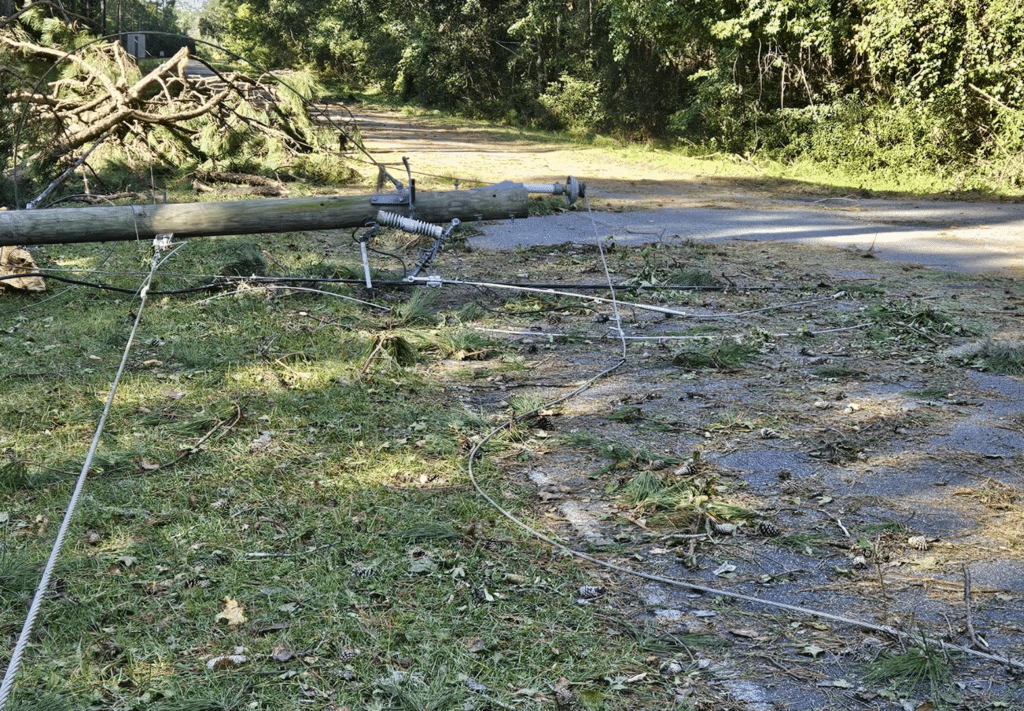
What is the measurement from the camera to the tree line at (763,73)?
47.2 ft

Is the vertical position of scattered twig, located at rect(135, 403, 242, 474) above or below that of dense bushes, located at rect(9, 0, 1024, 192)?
below

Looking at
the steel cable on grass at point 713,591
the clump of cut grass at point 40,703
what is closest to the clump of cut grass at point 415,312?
the steel cable on grass at point 713,591

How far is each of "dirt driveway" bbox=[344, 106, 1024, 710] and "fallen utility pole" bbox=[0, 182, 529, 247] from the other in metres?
0.73

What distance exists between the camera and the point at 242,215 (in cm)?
720

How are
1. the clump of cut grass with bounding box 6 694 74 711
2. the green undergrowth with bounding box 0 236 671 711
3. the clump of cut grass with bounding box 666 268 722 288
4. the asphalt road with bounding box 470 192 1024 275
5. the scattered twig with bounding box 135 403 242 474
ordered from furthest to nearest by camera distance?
the asphalt road with bounding box 470 192 1024 275
the clump of cut grass with bounding box 666 268 722 288
the scattered twig with bounding box 135 403 242 474
the green undergrowth with bounding box 0 236 671 711
the clump of cut grass with bounding box 6 694 74 711

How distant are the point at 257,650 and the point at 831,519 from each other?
2.25 metres

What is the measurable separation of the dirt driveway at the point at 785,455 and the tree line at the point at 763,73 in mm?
6290

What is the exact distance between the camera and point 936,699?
2.69 metres

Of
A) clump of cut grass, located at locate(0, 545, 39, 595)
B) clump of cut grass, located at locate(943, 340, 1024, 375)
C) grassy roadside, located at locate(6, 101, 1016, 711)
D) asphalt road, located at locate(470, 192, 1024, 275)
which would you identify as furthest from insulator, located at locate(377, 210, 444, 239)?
clump of cut grass, located at locate(0, 545, 39, 595)

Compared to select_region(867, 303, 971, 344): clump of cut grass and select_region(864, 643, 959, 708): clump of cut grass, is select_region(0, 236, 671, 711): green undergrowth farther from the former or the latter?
select_region(867, 303, 971, 344): clump of cut grass

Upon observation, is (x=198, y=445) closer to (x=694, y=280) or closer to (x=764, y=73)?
(x=694, y=280)

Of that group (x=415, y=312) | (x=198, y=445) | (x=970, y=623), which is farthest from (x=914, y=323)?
(x=198, y=445)

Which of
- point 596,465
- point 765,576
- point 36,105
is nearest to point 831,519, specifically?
point 765,576

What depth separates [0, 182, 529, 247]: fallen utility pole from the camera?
6641 mm
